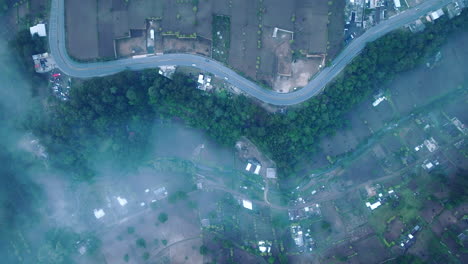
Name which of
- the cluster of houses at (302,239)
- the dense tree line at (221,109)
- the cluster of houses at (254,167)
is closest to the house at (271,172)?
the cluster of houses at (254,167)

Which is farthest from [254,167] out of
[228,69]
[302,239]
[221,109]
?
[228,69]

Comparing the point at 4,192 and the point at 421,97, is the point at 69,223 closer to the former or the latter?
the point at 4,192

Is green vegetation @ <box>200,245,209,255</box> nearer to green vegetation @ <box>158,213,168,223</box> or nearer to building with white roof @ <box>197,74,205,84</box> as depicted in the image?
green vegetation @ <box>158,213,168,223</box>

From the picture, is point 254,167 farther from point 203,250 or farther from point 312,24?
point 312,24

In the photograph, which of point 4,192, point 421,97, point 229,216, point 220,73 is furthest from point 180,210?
point 421,97

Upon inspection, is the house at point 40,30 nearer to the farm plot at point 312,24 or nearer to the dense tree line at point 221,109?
the dense tree line at point 221,109

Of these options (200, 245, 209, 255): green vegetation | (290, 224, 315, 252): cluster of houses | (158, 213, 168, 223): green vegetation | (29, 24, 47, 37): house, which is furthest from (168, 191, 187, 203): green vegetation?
(29, 24, 47, 37): house
